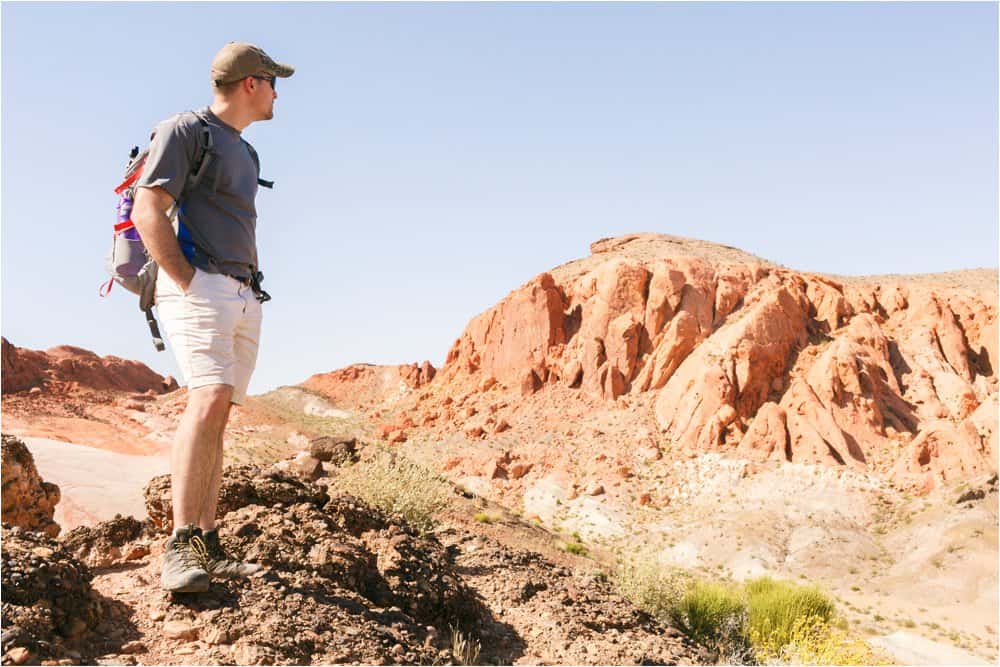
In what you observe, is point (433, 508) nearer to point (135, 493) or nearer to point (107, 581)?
point (107, 581)

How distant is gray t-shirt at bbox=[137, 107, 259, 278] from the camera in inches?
165

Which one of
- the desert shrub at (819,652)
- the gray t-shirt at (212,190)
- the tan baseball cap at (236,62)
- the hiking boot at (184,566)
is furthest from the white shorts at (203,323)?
the desert shrub at (819,652)

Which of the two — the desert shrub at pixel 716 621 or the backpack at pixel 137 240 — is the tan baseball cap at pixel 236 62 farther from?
the desert shrub at pixel 716 621

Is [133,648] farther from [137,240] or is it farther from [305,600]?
[137,240]

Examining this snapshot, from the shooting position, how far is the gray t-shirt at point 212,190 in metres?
4.20

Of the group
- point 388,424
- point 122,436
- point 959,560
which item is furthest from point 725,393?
point 122,436

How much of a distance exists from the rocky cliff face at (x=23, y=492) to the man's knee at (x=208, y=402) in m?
4.29

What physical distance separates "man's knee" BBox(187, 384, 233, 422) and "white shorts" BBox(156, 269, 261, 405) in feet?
0.10

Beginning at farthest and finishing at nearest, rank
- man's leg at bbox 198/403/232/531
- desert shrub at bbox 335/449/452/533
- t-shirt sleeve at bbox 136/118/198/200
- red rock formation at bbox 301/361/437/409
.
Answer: red rock formation at bbox 301/361/437/409
desert shrub at bbox 335/449/452/533
man's leg at bbox 198/403/232/531
t-shirt sleeve at bbox 136/118/198/200

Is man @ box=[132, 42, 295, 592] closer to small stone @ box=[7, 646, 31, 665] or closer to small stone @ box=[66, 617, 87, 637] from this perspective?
small stone @ box=[66, 617, 87, 637]

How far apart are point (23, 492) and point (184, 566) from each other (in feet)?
15.0

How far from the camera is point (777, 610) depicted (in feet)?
42.4

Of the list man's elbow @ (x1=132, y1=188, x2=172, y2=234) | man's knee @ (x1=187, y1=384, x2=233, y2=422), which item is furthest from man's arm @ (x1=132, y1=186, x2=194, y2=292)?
man's knee @ (x1=187, y1=384, x2=233, y2=422)

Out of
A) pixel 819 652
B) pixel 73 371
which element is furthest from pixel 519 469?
pixel 73 371
